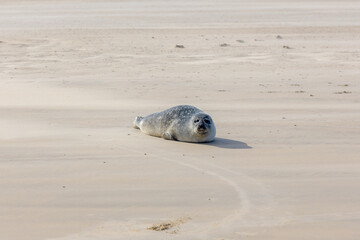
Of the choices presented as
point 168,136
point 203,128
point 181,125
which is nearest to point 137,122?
point 168,136

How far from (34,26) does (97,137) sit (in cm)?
1981

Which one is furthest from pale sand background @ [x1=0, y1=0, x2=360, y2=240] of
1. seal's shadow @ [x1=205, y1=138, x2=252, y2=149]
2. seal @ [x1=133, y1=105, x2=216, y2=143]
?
seal @ [x1=133, y1=105, x2=216, y2=143]

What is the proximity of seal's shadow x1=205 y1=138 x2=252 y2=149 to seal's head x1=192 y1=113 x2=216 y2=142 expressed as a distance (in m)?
0.09

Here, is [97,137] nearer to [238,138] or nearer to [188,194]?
[238,138]

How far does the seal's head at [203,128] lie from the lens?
28.3 feet

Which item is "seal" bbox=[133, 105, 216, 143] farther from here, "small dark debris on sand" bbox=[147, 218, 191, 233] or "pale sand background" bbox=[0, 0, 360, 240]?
"small dark debris on sand" bbox=[147, 218, 191, 233]

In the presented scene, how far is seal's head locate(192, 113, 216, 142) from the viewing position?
864cm

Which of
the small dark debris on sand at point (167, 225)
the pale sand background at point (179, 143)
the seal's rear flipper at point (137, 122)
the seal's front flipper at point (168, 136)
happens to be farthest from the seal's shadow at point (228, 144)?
the small dark debris on sand at point (167, 225)

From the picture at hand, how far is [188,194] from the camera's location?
6555mm

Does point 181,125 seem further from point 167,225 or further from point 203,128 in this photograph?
point 167,225

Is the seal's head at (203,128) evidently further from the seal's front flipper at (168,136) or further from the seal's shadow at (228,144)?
the seal's front flipper at (168,136)

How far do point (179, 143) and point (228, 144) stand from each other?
567 mm

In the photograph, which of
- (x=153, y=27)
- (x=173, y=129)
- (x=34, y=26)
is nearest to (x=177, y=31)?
(x=153, y=27)

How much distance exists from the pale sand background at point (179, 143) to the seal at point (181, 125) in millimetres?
150
